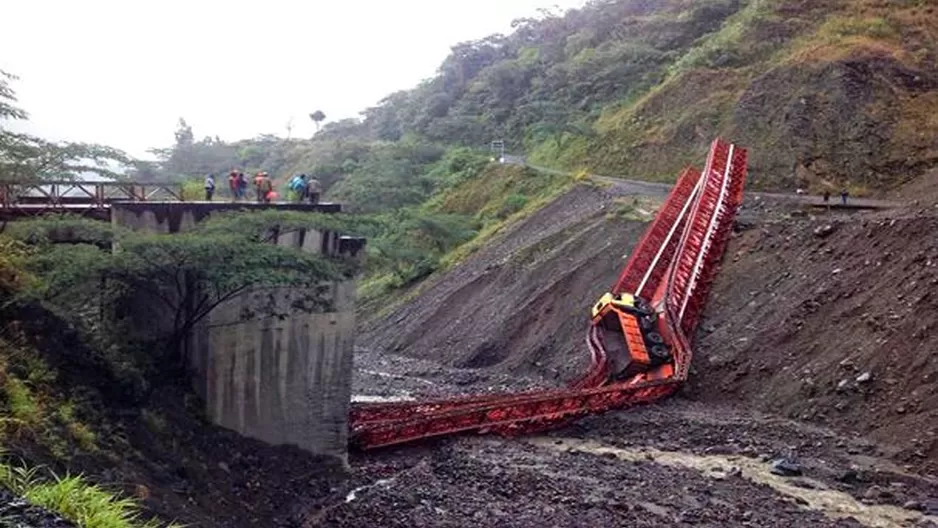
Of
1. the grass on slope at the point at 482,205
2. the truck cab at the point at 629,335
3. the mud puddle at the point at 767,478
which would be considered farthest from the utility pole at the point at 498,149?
the mud puddle at the point at 767,478

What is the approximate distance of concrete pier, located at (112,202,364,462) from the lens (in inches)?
620

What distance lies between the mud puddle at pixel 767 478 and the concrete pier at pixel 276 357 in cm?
401

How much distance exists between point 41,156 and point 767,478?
1450 centimetres

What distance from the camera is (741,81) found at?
38.0 meters

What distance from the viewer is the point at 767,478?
15.2 metres

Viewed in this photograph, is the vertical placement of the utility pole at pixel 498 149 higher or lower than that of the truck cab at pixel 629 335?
higher

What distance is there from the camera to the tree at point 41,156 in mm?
17266

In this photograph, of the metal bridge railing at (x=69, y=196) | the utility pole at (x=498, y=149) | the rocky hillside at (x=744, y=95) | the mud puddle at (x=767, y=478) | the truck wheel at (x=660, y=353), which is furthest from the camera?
the utility pole at (x=498, y=149)

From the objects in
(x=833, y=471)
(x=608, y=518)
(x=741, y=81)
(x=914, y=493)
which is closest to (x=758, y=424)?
(x=833, y=471)

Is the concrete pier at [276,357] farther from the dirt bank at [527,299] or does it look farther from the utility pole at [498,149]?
the utility pole at [498,149]

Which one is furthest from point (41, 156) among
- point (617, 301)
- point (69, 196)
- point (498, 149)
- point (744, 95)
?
point (498, 149)

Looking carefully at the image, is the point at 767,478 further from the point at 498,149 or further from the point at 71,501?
the point at 498,149

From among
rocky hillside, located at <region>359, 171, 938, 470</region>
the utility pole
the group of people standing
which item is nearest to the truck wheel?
rocky hillside, located at <region>359, 171, 938, 470</region>

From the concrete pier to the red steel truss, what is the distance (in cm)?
97
